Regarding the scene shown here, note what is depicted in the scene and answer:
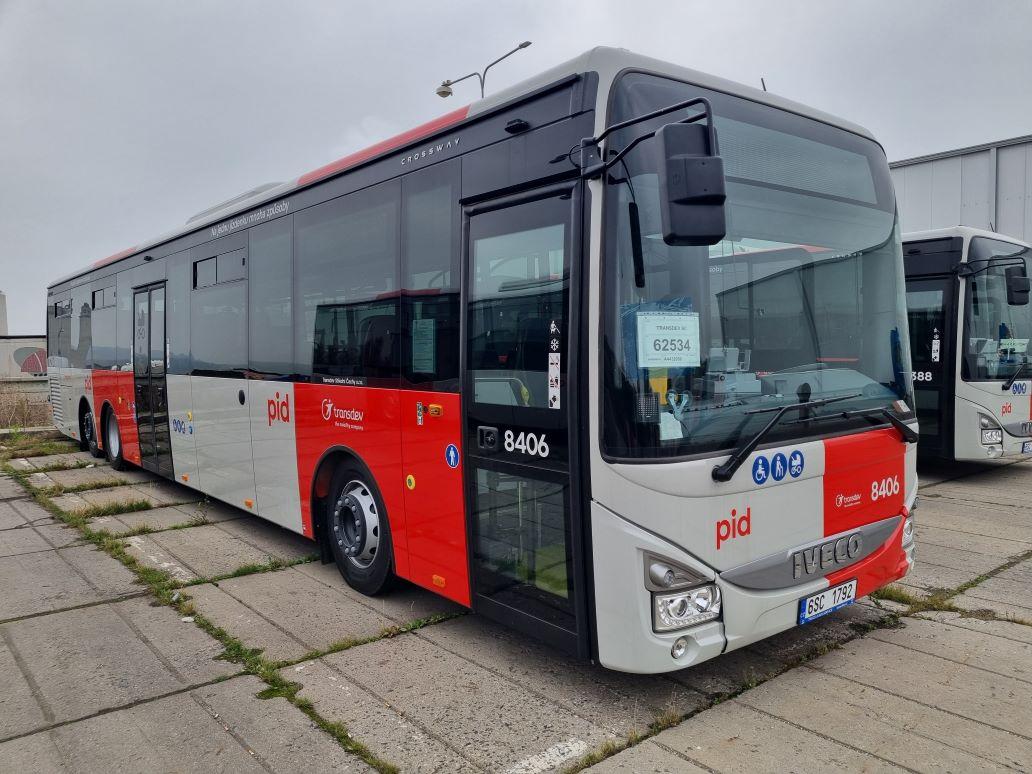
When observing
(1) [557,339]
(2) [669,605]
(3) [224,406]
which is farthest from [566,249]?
(3) [224,406]

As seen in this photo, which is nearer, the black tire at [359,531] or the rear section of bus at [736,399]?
the rear section of bus at [736,399]

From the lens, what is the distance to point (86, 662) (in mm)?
4520

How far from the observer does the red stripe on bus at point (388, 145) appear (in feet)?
14.9

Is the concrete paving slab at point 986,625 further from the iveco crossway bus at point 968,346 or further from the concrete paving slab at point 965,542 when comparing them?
the iveco crossway bus at point 968,346

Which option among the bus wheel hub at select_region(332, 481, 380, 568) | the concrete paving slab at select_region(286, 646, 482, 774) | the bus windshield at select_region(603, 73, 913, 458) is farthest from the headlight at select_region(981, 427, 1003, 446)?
the concrete paving slab at select_region(286, 646, 482, 774)

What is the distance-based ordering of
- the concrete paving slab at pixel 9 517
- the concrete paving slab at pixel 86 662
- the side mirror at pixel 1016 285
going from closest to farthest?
the concrete paving slab at pixel 86 662
the concrete paving slab at pixel 9 517
the side mirror at pixel 1016 285

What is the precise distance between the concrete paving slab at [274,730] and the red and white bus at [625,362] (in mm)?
1057

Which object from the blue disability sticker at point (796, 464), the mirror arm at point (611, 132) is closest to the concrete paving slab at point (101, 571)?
the mirror arm at point (611, 132)

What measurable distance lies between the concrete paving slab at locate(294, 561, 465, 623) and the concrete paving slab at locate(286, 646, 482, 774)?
0.85 m

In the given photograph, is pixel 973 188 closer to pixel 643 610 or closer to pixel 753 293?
pixel 753 293

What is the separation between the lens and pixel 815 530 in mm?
3859

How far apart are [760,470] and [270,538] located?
5210 millimetres

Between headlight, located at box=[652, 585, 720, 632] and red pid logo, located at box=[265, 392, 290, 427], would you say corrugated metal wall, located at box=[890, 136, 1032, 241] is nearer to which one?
red pid logo, located at box=[265, 392, 290, 427]

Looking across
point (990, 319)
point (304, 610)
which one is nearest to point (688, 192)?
point (304, 610)
